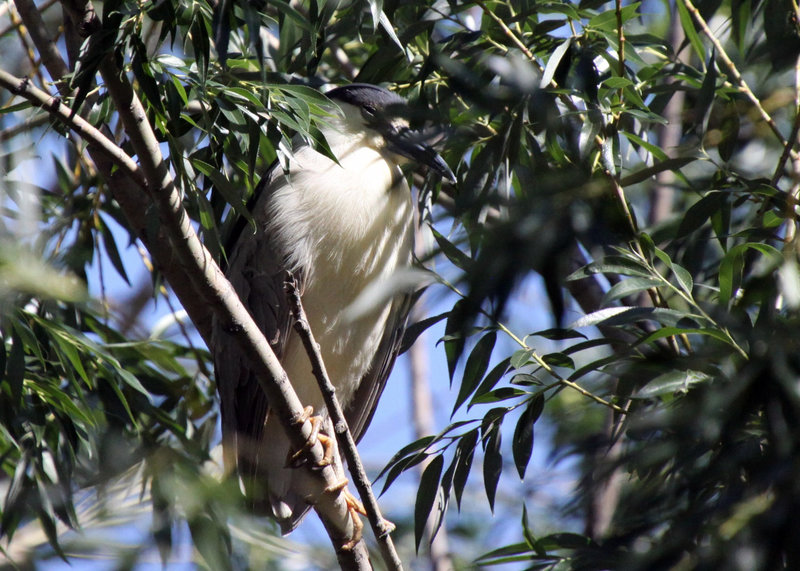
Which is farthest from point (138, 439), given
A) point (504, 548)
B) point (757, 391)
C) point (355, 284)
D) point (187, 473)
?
point (757, 391)

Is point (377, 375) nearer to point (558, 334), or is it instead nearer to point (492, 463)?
point (492, 463)

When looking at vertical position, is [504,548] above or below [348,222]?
below

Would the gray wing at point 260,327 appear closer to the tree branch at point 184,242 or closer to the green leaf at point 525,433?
the tree branch at point 184,242

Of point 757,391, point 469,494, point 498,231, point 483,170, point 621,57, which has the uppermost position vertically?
point 621,57

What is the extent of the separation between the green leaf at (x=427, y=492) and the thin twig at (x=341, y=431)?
7cm

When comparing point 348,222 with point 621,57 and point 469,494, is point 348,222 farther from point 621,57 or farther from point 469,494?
point 469,494

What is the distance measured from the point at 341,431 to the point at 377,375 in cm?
106

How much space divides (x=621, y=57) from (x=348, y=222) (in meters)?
1.01

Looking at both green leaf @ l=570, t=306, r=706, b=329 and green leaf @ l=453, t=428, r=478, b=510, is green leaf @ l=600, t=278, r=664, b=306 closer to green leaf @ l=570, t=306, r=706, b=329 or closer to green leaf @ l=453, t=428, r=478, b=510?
green leaf @ l=570, t=306, r=706, b=329

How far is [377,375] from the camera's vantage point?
2867 millimetres

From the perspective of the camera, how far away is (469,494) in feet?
12.5

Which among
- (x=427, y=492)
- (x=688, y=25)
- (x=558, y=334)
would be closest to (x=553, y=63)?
(x=688, y=25)

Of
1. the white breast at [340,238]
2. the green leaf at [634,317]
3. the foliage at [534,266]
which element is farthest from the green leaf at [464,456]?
the white breast at [340,238]

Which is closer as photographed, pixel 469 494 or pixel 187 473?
pixel 187 473
